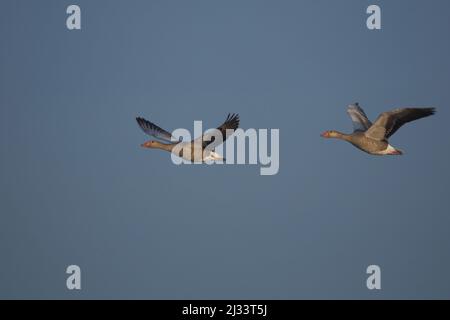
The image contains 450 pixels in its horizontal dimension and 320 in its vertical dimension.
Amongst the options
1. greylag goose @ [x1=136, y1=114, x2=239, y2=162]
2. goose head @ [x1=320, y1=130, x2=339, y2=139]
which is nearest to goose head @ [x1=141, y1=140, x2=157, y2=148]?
greylag goose @ [x1=136, y1=114, x2=239, y2=162]

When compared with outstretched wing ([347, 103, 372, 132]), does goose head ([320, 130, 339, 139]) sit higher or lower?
lower

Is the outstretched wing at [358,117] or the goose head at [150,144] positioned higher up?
the outstretched wing at [358,117]

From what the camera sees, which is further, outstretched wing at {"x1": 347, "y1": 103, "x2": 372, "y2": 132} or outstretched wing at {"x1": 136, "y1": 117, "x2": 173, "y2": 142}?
outstretched wing at {"x1": 347, "y1": 103, "x2": 372, "y2": 132}

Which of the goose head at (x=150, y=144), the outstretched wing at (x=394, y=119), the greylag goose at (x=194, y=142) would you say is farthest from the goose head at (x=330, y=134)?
the goose head at (x=150, y=144)

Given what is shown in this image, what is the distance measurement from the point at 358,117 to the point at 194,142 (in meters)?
3.51

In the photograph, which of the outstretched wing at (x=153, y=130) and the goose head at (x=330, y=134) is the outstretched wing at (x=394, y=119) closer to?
the goose head at (x=330, y=134)

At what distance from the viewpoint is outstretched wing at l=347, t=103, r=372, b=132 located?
1930 centimetres

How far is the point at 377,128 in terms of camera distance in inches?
733

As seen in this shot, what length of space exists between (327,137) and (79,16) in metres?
5.55

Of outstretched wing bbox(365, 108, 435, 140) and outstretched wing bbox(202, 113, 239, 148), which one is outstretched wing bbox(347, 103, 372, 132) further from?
outstretched wing bbox(202, 113, 239, 148)

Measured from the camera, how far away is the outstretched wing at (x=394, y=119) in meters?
18.3

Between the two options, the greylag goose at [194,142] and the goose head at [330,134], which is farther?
the goose head at [330,134]

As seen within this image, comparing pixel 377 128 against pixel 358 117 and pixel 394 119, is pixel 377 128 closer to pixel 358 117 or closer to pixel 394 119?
pixel 394 119
